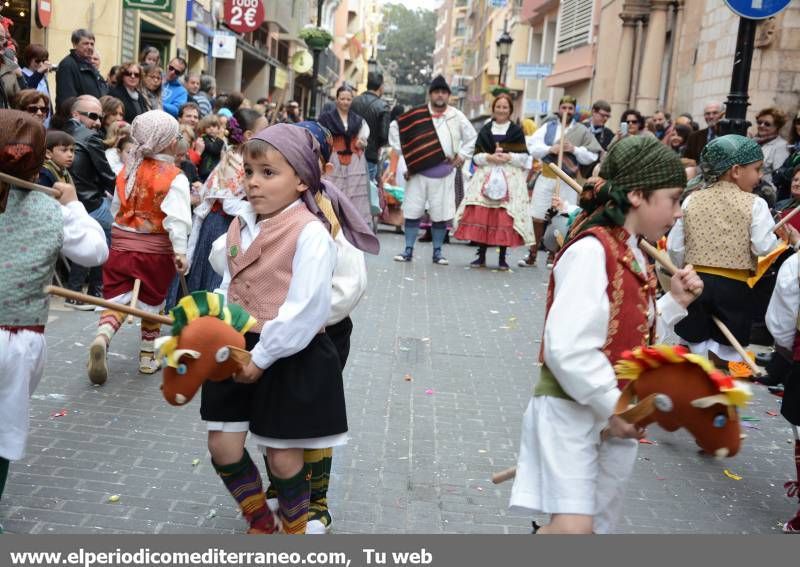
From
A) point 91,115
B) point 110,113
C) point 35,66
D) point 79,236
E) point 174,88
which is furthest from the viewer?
point 174,88

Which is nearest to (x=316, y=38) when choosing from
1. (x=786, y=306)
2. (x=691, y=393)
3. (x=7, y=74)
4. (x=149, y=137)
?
(x=7, y=74)

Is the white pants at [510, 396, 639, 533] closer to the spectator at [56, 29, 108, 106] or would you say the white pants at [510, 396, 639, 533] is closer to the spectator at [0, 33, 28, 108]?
the spectator at [0, 33, 28, 108]

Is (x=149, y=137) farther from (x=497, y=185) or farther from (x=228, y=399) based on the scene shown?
(x=497, y=185)

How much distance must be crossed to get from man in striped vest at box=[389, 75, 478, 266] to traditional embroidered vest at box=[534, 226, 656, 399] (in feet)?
29.3

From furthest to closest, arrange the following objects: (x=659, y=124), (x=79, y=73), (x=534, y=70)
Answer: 1. (x=534, y=70)
2. (x=659, y=124)
3. (x=79, y=73)

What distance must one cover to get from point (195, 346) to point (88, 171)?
5764 mm

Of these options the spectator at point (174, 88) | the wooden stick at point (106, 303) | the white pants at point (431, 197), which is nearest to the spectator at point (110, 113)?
the spectator at point (174, 88)

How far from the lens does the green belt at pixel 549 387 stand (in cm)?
298

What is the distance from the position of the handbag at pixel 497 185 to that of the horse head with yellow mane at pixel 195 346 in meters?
8.95

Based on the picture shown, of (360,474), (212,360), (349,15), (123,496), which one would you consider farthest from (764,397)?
(349,15)

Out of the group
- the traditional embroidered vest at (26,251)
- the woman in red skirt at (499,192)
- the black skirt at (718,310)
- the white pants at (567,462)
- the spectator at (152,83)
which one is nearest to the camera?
the white pants at (567,462)

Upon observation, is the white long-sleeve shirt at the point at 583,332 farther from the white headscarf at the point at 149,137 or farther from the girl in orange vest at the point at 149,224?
the white headscarf at the point at 149,137

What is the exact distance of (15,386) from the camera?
3650 mm

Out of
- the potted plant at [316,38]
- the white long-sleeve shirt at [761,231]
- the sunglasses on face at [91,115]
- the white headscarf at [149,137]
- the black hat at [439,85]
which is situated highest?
the potted plant at [316,38]
